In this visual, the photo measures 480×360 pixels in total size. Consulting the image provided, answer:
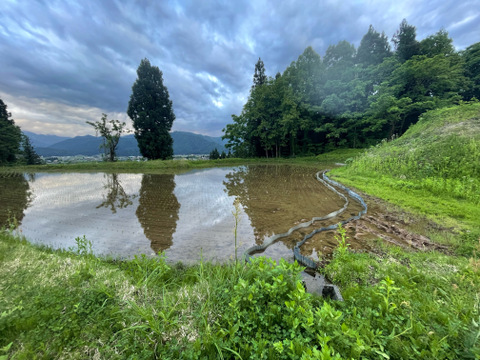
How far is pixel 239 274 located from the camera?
2.76 meters

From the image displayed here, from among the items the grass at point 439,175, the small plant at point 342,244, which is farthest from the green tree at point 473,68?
the small plant at point 342,244

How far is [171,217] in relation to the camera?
7.17 m

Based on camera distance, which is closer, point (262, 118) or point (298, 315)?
point (298, 315)

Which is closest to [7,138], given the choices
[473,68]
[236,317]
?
[236,317]

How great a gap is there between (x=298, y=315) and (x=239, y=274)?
1.07m

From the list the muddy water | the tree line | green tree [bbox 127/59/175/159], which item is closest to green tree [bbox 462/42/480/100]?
the tree line

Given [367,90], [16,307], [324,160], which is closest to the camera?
[16,307]

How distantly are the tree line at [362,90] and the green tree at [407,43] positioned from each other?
13cm

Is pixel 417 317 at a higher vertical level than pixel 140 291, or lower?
higher

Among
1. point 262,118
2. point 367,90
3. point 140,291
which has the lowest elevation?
point 140,291

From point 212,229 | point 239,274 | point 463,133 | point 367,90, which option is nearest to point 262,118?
point 367,90

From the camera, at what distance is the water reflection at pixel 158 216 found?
17.6ft

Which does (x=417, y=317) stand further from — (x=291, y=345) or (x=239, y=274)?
(x=239, y=274)

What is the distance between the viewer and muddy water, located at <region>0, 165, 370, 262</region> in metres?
4.91
